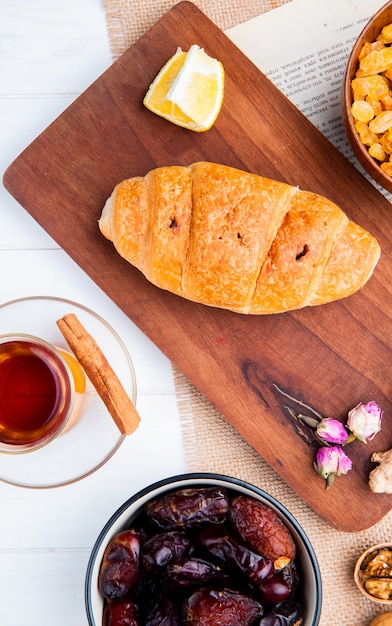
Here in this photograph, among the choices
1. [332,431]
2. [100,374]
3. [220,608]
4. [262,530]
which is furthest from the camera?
[332,431]

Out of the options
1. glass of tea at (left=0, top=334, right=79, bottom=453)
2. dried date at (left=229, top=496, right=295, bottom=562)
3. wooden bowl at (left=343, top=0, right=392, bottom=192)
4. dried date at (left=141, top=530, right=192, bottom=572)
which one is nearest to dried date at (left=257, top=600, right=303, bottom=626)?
dried date at (left=229, top=496, right=295, bottom=562)

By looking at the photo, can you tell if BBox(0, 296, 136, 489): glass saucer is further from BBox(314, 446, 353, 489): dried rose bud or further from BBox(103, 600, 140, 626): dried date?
BBox(314, 446, 353, 489): dried rose bud

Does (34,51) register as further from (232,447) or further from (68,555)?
(68,555)

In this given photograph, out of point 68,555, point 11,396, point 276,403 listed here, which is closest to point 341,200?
point 276,403

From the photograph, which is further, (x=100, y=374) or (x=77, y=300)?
(x=77, y=300)

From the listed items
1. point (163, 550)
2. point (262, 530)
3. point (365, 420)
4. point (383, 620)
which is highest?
point (163, 550)

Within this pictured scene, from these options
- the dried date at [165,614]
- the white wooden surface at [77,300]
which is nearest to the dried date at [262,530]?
the dried date at [165,614]

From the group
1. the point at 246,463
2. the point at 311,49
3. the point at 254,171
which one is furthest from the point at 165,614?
the point at 311,49

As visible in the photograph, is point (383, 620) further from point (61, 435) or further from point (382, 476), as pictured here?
point (61, 435)
